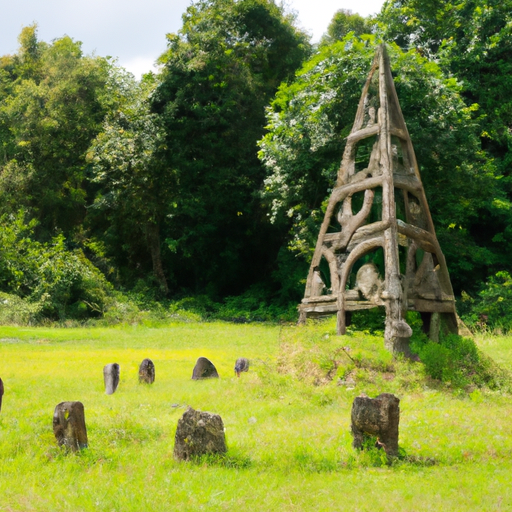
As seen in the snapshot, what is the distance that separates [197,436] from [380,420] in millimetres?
2216

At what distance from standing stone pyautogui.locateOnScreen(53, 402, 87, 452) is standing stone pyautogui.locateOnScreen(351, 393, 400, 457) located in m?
3.40

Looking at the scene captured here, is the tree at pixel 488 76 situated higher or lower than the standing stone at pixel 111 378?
higher

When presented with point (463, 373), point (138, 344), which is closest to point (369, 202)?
point (463, 373)

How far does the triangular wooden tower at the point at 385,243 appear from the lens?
45.5 feet

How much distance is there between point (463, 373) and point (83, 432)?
7.86m

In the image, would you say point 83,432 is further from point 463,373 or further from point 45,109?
point 45,109

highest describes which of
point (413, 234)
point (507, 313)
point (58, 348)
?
point (413, 234)

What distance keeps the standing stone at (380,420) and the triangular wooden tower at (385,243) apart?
17.0ft

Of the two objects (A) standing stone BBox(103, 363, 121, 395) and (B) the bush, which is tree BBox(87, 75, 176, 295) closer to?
(B) the bush

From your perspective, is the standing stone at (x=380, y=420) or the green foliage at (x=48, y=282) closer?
the standing stone at (x=380, y=420)

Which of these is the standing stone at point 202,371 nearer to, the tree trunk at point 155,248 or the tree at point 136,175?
the tree at point 136,175

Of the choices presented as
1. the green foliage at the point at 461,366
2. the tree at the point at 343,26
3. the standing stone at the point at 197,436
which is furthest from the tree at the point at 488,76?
the standing stone at the point at 197,436

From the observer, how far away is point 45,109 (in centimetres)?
4131

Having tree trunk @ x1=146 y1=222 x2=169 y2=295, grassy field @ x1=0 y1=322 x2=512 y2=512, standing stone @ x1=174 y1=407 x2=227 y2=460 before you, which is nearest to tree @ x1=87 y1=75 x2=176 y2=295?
tree trunk @ x1=146 y1=222 x2=169 y2=295
